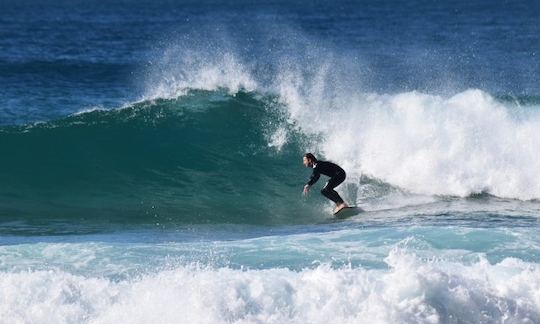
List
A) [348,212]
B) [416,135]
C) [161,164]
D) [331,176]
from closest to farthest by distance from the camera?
[348,212] → [331,176] → [416,135] → [161,164]

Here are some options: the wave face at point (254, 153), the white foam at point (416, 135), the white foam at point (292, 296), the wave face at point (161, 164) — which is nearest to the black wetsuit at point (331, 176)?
the wave face at point (254, 153)

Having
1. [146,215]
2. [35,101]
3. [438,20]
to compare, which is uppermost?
[438,20]

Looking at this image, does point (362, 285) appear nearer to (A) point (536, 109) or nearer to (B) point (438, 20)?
(A) point (536, 109)

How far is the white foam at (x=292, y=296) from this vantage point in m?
11.8

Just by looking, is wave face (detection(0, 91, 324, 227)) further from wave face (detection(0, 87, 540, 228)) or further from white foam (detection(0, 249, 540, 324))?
white foam (detection(0, 249, 540, 324))

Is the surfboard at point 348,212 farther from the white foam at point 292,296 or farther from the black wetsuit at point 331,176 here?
the white foam at point 292,296

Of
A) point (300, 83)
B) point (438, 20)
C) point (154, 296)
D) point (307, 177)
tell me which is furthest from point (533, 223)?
point (438, 20)

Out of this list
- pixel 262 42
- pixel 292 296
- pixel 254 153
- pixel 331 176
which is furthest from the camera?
pixel 262 42

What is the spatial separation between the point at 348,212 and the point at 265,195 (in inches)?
105

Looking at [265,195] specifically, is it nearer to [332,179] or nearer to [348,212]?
[332,179]

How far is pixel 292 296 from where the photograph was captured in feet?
39.5

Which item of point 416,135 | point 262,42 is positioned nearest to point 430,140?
point 416,135

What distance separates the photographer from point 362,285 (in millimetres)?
12039

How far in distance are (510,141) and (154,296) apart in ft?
37.9
